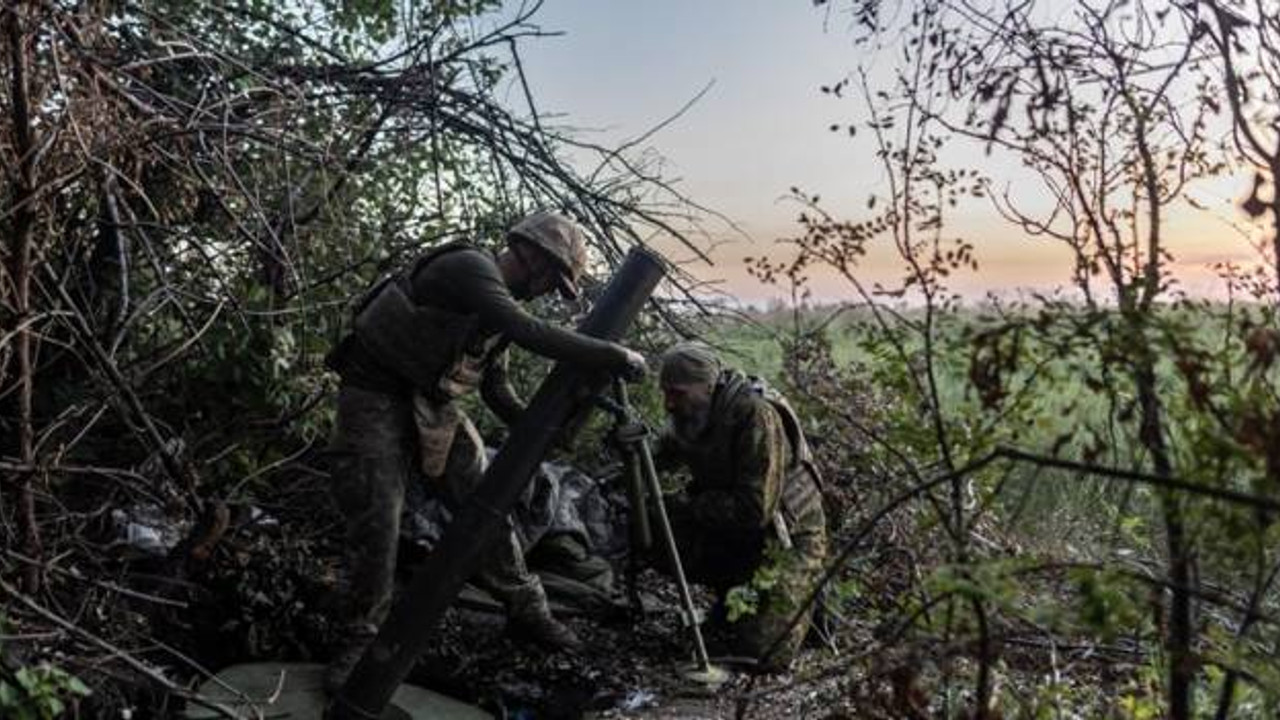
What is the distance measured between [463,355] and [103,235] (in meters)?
1.63

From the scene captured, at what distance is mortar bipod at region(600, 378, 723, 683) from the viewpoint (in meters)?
4.68

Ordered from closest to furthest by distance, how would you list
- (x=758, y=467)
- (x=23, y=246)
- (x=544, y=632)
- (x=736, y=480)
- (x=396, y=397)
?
(x=23, y=246), (x=396, y=397), (x=544, y=632), (x=758, y=467), (x=736, y=480)

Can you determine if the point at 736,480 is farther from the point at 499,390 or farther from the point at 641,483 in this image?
the point at 499,390

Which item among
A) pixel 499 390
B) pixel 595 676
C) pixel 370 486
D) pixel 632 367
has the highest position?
pixel 632 367

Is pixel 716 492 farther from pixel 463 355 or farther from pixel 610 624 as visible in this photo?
pixel 463 355

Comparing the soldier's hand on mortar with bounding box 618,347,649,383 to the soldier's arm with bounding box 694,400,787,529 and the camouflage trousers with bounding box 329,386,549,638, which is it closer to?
the camouflage trousers with bounding box 329,386,549,638

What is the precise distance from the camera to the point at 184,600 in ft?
15.8

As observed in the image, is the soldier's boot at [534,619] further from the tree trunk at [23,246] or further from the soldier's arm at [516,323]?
the tree trunk at [23,246]

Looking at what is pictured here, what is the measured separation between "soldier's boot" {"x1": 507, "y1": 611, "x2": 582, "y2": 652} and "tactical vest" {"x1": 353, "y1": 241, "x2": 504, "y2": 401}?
1.09 meters

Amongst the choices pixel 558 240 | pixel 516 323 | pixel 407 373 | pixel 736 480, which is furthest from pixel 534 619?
pixel 558 240

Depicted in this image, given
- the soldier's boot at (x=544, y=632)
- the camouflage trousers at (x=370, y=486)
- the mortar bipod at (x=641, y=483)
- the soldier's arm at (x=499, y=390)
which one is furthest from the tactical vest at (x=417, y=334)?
the soldier's boot at (x=544, y=632)

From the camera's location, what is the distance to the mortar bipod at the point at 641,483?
4684mm

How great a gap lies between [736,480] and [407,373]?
5.36ft

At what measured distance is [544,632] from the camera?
5.08 metres
